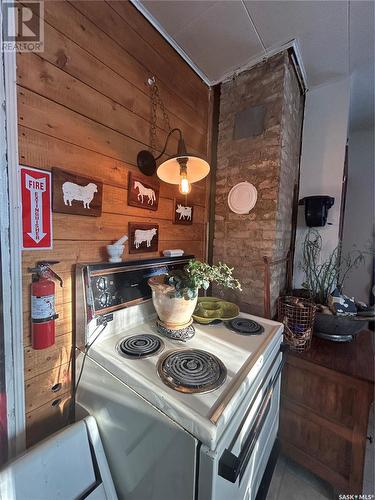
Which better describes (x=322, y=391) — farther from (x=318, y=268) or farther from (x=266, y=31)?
(x=266, y=31)

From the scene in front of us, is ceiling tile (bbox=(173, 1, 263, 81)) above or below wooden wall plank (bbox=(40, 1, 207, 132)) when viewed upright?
above

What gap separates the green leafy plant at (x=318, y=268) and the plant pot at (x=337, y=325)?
0.86 feet

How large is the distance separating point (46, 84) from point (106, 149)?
0.31 metres

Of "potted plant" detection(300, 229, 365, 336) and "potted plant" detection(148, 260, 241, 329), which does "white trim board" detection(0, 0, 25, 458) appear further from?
"potted plant" detection(300, 229, 365, 336)

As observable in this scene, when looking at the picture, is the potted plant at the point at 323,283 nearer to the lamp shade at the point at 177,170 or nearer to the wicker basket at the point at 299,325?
the wicker basket at the point at 299,325

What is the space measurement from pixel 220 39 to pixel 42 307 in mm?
1828

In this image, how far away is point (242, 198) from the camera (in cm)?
164

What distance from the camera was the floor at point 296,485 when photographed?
1.21 m

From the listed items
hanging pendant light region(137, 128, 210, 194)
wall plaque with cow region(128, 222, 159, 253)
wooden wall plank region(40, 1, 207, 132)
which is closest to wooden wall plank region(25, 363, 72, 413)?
wall plaque with cow region(128, 222, 159, 253)

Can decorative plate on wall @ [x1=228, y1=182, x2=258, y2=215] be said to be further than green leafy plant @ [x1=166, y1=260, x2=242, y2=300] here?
Yes

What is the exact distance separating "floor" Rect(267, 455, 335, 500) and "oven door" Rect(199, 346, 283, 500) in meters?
0.29

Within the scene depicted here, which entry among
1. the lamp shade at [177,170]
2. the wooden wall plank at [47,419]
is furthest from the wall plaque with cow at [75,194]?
the wooden wall plank at [47,419]

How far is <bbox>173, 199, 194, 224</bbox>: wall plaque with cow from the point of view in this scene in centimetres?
153

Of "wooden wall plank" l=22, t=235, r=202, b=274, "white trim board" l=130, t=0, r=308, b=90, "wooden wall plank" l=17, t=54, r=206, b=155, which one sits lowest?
"wooden wall plank" l=22, t=235, r=202, b=274
